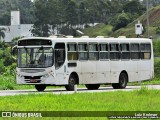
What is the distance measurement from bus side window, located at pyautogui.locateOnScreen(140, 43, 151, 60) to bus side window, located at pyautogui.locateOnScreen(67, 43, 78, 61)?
5.59 meters

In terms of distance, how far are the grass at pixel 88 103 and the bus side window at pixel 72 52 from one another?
343 inches

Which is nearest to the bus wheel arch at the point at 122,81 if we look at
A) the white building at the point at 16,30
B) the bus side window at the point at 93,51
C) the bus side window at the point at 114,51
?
the bus side window at the point at 114,51

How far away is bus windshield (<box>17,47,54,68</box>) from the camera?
31875 millimetres

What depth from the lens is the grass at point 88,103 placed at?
1842cm

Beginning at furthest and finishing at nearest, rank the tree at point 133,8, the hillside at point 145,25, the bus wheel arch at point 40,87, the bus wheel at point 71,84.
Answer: the tree at point 133,8, the hillside at point 145,25, the bus wheel arch at point 40,87, the bus wheel at point 71,84

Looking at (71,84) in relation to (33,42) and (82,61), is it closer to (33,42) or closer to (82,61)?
(82,61)

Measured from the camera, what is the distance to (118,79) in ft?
118

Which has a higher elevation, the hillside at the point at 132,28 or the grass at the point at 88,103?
the hillside at the point at 132,28

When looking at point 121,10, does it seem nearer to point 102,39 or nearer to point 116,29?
point 116,29

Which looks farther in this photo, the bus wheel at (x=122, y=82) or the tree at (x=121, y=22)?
the tree at (x=121, y=22)

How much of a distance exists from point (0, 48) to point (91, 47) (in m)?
98.4

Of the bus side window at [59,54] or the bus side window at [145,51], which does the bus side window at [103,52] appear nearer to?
the bus side window at [145,51]

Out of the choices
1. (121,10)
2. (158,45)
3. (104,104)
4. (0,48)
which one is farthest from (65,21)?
(104,104)

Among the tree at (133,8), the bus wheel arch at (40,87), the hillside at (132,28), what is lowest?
the bus wheel arch at (40,87)
